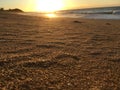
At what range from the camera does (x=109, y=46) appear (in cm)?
304

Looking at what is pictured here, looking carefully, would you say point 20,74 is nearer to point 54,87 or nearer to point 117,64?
point 54,87

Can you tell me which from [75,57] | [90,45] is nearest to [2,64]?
[75,57]

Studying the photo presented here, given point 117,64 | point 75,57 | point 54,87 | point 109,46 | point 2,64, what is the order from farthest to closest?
1. point 109,46
2. point 75,57
3. point 117,64
4. point 2,64
5. point 54,87

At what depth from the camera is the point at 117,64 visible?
2188mm

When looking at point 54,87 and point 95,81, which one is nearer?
point 54,87

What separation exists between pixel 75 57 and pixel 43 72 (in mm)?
616

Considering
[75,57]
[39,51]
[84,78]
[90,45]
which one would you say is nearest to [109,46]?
[90,45]

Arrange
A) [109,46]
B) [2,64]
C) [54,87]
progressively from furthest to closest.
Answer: [109,46] < [2,64] < [54,87]

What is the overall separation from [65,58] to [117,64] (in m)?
0.54

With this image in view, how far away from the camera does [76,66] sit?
2.07m

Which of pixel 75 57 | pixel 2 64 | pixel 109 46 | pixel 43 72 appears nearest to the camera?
pixel 43 72

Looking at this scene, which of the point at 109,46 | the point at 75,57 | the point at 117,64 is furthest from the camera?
the point at 109,46

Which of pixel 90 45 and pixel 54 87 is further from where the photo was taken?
pixel 90 45

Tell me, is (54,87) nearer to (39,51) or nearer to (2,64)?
(2,64)
